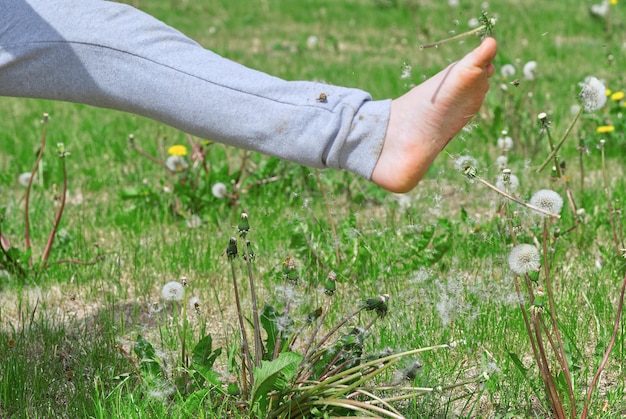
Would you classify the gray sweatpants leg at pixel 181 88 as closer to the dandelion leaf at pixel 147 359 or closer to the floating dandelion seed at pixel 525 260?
the floating dandelion seed at pixel 525 260

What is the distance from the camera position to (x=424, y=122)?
1.85 m

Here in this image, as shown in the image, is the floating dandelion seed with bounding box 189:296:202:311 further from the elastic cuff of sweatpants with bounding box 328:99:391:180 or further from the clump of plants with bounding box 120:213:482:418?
the elastic cuff of sweatpants with bounding box 328:99:391:180

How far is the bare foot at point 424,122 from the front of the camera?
1805mm

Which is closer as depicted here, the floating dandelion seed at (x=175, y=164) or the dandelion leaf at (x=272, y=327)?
the dandelion leaf at (x=272, y=327)

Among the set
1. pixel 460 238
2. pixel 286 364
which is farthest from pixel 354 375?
pixel 460 238

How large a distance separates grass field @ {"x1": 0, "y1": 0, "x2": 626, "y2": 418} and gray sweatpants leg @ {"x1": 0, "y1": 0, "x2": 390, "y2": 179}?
0.34 m

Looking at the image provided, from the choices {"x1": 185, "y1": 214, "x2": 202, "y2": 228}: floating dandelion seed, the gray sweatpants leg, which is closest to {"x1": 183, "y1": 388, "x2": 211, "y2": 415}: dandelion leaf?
the gray sweatpants leg

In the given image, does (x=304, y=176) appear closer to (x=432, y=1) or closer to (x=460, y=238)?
(x=460, y=238)

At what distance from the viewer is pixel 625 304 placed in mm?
2387

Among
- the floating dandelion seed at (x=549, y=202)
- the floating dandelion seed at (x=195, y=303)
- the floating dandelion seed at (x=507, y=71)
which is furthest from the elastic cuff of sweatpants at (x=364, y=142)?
the floating dandelion seed at (x=507, y=71)

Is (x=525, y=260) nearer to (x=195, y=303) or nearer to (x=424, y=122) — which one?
(x=424, y=122)

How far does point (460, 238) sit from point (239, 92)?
1377 mm

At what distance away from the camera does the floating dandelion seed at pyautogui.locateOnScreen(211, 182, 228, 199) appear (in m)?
3.39

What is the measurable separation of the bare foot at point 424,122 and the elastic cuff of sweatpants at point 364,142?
0.5 inches
